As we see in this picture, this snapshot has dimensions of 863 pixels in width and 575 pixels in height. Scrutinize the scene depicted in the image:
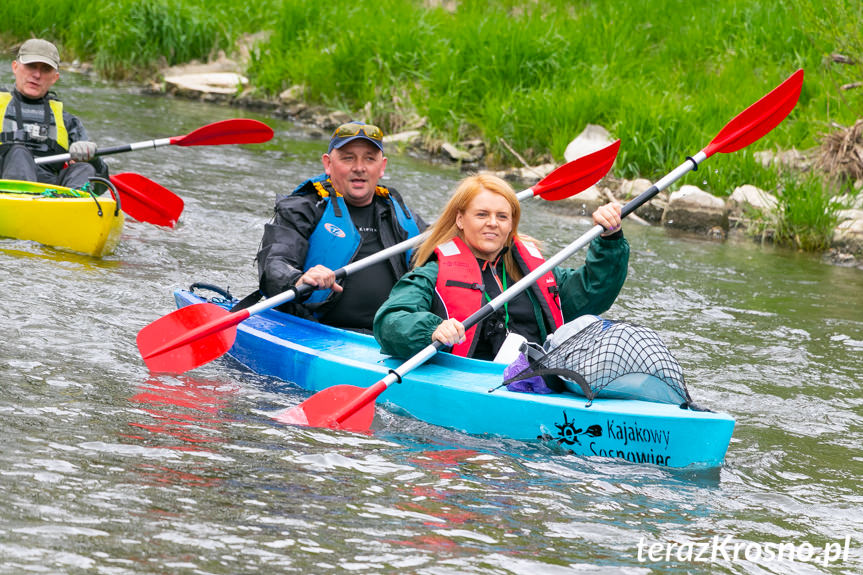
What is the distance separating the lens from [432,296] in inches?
163

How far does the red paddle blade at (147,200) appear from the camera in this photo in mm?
7207

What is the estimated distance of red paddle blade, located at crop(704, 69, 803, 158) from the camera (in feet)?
17.0

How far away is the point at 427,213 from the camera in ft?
27.3

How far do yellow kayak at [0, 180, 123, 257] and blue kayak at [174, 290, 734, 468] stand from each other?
2.17 metres

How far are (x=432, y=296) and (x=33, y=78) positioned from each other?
12.6ft

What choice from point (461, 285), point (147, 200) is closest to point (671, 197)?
point (147, 200)

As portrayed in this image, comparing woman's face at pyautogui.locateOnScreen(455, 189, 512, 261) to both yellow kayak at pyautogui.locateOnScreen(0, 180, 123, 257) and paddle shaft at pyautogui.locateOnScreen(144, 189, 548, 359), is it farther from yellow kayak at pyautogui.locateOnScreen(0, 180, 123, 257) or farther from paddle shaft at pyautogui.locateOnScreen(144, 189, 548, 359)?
yellow kayak at pyautogui.locateOnScreen(0, 180, 123, 257)

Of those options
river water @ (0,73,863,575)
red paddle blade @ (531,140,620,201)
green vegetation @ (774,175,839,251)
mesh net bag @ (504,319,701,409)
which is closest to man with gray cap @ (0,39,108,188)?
river water @ (0,73,863,575)

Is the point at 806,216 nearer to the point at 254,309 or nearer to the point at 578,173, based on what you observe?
the point at 578,173

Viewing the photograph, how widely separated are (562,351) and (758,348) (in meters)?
2.24

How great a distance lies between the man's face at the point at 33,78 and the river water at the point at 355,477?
4.27 feet

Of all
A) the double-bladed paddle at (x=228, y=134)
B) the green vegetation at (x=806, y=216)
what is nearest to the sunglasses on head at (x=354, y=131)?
the double-bladed paddle at (x=228, y=134)

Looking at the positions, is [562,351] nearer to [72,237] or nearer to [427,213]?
[72,237]

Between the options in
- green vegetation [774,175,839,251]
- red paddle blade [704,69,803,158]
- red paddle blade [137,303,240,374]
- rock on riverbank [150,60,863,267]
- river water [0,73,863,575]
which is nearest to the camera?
river water [0,73,863,575]
